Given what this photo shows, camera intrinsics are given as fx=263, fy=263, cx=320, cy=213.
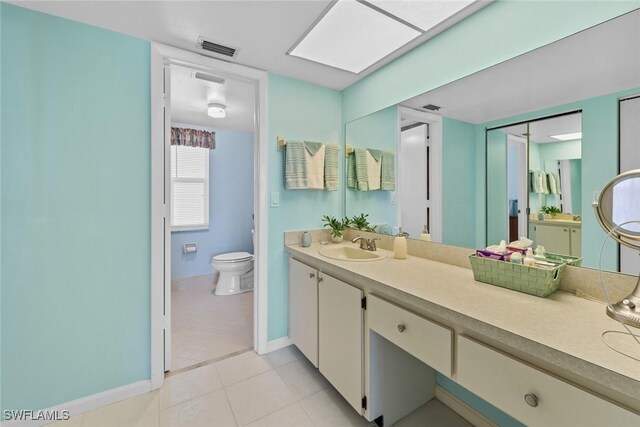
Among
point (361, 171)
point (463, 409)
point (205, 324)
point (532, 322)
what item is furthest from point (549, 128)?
point (205, 324)

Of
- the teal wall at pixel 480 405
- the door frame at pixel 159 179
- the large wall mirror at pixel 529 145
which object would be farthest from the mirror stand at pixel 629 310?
the door frame at pixel 159 179

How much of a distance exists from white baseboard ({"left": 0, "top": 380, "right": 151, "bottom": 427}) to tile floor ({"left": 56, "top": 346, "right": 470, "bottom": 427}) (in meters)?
0.03

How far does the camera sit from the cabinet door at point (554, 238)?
1114 mm

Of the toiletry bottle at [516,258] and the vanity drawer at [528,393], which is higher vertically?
the toiletry bottle at [516,258]

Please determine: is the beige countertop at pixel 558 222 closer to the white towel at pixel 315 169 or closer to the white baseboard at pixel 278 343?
the white towel at pixel 315 169

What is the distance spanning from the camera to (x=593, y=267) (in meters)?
1.02

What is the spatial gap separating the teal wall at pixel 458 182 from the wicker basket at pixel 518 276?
29cm

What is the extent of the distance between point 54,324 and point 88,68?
4.83 ft

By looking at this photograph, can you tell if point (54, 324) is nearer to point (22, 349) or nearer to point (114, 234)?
point (22, 349)

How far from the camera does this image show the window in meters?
3.66

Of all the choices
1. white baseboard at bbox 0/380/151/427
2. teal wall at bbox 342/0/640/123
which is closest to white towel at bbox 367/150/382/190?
teal wall at bbox 342/0/640/123

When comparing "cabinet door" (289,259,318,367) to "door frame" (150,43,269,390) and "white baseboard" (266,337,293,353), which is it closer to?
"white baseboard" (266,337,293,353)

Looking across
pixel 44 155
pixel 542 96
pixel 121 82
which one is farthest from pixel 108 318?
pixel 542 96

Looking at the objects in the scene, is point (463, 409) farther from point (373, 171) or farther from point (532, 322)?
point (373, 171)
